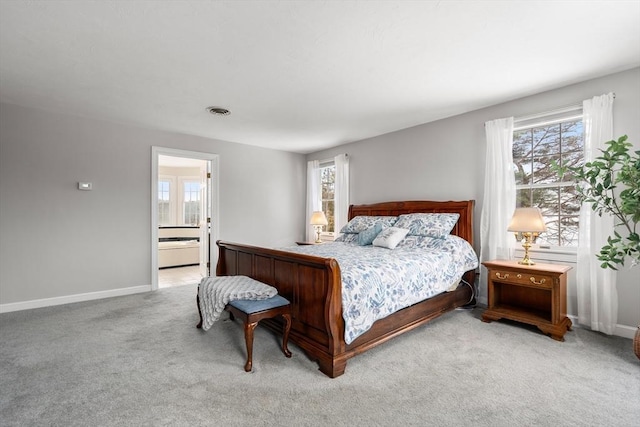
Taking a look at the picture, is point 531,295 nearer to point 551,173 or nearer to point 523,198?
point 523,198

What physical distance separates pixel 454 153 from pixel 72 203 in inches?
199

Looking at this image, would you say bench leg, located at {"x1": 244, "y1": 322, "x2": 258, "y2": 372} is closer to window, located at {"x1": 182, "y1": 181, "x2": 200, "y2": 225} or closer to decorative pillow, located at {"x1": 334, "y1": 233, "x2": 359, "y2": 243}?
decorative pillow, located at {"x1": 334, "y1": 233, "x2": 359, "y2": 243}

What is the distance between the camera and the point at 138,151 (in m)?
4.51

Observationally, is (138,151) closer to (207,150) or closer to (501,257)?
(207,150)

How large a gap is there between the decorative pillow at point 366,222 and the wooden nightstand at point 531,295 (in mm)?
1370

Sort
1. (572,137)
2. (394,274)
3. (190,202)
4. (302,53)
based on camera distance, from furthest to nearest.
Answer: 1. (190,202)
2. (572,137)
3. (394,274)
4. (302,53)

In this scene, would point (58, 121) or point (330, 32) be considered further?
point (58, 121)

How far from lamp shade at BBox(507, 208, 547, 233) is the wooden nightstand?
14.1 inches

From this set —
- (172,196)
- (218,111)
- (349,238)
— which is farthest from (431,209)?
(172,196)

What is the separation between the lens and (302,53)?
2.50m

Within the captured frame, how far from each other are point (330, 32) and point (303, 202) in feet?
14.4

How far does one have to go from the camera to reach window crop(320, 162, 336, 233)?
6.02 m

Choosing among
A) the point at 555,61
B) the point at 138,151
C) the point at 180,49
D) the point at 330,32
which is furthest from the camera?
the point at 138,151

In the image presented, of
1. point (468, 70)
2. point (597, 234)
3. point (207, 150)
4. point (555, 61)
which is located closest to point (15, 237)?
point (207, 150)
